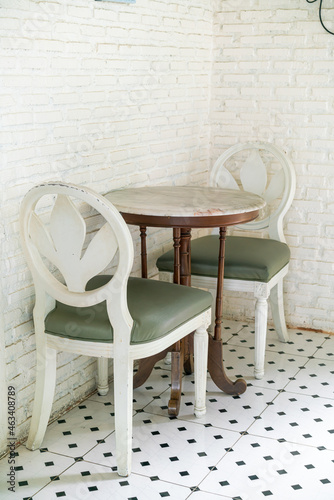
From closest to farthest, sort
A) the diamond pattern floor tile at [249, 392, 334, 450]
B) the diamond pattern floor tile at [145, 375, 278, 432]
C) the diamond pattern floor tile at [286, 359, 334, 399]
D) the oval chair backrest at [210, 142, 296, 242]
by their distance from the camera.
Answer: the diamond pattern floor tile at [249, 392, 334, 450], the diamond pattern floor tile at [145, 375, 278, 432], the diamond pattern floor tile at [286, 359, 334, 399], the oval chair backrest at [210, 142, 296, 242]

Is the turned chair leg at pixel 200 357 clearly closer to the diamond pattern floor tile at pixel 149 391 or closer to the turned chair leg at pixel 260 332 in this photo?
the diamond pattern floor tile at pixel 149 391

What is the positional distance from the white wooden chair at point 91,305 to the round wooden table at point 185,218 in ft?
0.93

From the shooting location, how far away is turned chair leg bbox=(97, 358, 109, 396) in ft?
10.1

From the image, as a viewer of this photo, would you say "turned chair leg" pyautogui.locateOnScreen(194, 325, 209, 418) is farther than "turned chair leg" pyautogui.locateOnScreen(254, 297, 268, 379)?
No

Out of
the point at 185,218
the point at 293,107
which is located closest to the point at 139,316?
the point at 185,218

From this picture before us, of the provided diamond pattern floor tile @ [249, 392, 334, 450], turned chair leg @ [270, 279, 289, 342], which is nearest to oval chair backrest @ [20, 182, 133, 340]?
diamond pattern floor tile @ [249, 392, 334, 450]

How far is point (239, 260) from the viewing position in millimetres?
3217

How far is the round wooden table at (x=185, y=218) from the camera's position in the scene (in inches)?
104

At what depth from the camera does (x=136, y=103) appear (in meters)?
3.21

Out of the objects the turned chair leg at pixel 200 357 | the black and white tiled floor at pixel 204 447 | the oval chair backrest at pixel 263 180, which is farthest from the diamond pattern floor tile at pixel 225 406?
the oval chair backrest at pixel 263 180

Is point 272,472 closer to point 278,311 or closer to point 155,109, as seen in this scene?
point 278,311

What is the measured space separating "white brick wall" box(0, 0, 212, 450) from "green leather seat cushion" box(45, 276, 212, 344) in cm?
22

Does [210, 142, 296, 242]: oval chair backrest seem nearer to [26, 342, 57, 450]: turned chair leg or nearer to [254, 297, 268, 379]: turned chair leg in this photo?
[254, 297, 268, 379]: turned chair leg

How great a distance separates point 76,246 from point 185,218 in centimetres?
→ 50
